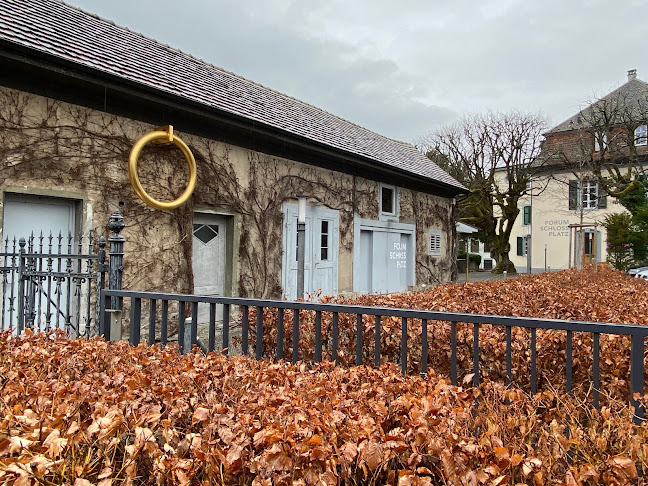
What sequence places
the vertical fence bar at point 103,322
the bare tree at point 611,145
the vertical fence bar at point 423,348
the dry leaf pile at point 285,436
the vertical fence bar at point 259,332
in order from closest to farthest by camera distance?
the dry leaf pile at point 285,436
the vertical fence bar at point 423,348
the vertical fence bar at point 259,332
the vertical fence bar at point 103,322
the bare tree at point 611,145

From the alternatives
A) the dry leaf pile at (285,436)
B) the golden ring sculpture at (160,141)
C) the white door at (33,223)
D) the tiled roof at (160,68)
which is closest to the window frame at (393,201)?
the tiled roof at (160,68)

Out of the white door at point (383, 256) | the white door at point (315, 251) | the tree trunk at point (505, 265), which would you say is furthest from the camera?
the tree trunk at point (505, 265)

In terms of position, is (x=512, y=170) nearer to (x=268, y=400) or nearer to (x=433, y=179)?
(x=433, y=179)

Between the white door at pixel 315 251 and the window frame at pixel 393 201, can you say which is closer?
the white door at pixel 315 251

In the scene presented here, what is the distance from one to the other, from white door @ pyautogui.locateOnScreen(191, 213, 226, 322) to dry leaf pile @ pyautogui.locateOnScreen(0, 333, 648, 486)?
6268 millimetres

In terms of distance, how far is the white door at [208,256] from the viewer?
338 inches

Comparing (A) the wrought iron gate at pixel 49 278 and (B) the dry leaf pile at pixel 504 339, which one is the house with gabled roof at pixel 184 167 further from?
(B) the dry leaf pile at pixel 504 339

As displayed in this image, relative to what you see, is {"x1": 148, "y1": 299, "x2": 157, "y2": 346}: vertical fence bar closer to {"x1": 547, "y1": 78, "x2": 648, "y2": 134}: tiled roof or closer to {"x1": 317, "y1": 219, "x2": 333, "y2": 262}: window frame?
{"x1": 317, "y1": 219, "x2": 333, "y2": 262}: window frame

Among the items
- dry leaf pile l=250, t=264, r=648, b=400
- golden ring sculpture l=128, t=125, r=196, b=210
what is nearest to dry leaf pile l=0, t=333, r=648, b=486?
dry leaf pile l=250, t=264, r=648, b=400

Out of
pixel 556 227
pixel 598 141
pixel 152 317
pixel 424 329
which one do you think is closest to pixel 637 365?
A: pixel 424 329

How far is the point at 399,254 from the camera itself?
13.7 m

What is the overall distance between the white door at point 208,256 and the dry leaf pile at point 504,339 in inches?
135

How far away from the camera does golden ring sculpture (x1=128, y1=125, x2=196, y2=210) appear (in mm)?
7215

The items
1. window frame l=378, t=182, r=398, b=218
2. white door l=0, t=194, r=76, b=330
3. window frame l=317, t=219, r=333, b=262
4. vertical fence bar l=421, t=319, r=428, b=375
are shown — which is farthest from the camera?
window frame l=378, t=182, r=398, b=218
